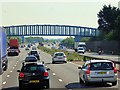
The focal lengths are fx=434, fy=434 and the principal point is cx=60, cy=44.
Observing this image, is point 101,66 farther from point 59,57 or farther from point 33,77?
point 59,57

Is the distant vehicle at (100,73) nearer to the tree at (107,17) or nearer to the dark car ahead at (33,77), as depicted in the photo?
the dark car ahead at (33,77)

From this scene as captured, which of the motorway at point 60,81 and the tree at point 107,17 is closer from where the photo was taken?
the motorway at point 60,81


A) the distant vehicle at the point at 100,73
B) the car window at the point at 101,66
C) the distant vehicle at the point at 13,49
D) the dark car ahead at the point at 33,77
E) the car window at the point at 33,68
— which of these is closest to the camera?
the dark car ahead at the point at 33,77

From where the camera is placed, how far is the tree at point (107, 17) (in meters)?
131

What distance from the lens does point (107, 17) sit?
133m

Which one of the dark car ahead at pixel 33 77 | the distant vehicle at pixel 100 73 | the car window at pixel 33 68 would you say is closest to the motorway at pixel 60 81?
the distant vehicle at pixel 100 73

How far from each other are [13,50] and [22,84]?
70.8 meters

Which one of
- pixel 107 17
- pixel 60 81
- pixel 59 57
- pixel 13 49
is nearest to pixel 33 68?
pixel 60 81

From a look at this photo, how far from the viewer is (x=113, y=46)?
106m

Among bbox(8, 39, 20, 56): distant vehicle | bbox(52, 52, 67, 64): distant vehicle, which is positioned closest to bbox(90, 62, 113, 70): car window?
bbox(52, 52, 67, 64): distant vehicle

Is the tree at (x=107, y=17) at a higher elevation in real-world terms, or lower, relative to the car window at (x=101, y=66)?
higher

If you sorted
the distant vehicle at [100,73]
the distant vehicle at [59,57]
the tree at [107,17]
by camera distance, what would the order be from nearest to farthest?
the distant vehicle at [100,73] → the distant vehicle at [59,57] → the tree at [107,17]

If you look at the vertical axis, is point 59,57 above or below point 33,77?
below

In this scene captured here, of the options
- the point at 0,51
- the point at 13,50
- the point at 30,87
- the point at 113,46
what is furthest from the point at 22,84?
the point at 113,46
